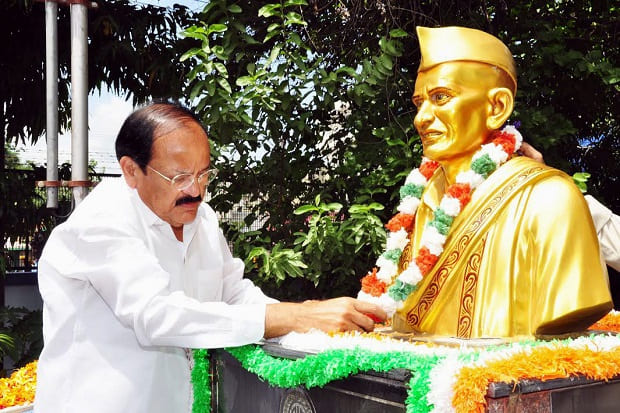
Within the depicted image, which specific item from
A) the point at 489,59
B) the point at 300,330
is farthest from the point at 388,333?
the point at 489,59

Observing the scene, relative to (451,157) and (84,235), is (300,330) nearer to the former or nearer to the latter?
(84,235)

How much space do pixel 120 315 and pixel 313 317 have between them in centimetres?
55

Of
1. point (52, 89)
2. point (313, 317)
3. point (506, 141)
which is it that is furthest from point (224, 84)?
point (313, 317)

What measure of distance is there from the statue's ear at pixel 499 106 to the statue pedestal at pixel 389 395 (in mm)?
999

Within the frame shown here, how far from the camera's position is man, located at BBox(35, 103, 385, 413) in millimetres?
1901

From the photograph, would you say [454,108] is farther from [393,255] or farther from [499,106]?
[393,255]

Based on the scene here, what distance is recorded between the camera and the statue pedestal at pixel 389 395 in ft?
5.11

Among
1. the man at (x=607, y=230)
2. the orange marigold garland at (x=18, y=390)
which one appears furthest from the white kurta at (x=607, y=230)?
the orange marigold garland at (x=18, y=390)

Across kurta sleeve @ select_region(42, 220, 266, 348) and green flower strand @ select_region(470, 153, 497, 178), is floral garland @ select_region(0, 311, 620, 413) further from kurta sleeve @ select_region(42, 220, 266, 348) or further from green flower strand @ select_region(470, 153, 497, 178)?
green flower strand @ select_region(470, 153, 497, 178)

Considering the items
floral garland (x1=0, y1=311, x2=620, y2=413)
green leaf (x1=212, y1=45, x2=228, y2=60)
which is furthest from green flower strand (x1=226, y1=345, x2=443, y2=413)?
green leaf (x1=212, y1=45, x2=228, y2=60)

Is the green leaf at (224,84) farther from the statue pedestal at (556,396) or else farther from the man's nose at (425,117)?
the statue pedestal at (556,396)

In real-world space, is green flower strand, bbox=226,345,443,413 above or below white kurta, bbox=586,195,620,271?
below

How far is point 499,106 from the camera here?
2434mm

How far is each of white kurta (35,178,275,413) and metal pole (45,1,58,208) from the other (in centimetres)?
119
